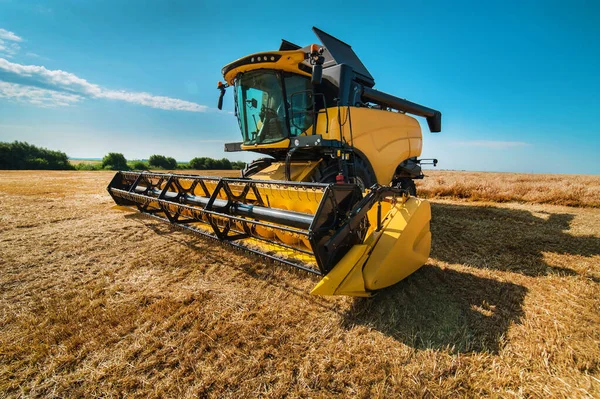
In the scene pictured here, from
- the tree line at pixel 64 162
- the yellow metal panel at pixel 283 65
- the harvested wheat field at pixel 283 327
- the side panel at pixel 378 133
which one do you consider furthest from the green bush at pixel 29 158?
the side panel at pixel 378 133

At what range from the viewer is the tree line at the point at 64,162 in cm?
2647

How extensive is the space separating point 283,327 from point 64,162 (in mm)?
38493

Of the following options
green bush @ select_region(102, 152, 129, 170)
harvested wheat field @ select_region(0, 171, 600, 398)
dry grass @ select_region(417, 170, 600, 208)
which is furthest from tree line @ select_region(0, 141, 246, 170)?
harvested wheat field @ select_region(0, 171, 600, 398)

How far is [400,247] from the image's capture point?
91.1 inches

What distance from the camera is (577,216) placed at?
18.9 ft

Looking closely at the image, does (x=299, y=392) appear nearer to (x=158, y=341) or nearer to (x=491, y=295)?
(x=158, y=341)

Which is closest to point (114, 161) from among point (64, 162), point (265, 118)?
point (64, 162)

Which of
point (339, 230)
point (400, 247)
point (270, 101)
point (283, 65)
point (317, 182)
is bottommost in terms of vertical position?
point (400, 247)

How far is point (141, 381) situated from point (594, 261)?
460 centimetres

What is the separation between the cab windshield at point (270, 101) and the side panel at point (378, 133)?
0.51m

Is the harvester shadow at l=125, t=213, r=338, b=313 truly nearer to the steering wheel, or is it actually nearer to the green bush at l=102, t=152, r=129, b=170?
the steering wheel

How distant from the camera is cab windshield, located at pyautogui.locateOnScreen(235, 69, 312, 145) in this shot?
4.49 meters

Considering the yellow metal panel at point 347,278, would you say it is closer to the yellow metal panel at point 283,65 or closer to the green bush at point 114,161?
the yellow metal panel at point 283,65

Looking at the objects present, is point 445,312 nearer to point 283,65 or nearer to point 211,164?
point 283,65
